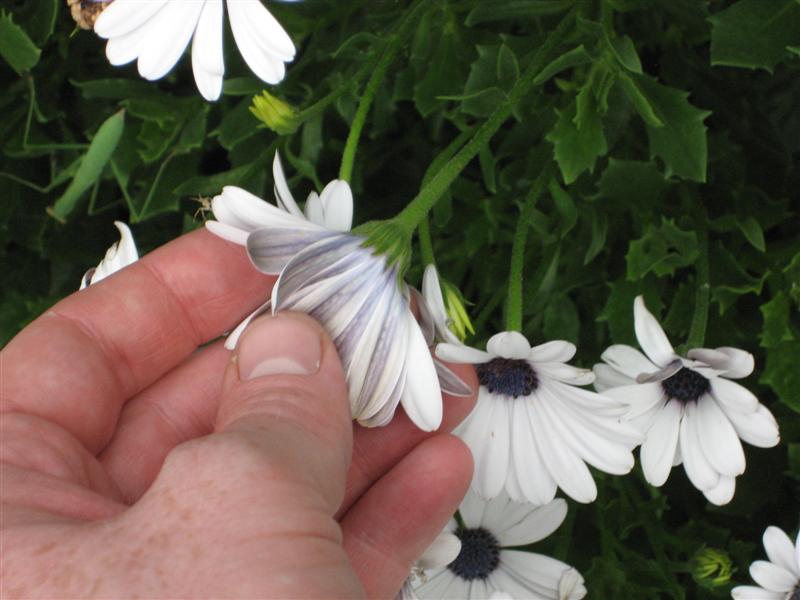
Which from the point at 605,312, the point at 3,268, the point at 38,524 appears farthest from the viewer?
the point at 3,268

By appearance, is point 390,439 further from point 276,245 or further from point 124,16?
point 124,16

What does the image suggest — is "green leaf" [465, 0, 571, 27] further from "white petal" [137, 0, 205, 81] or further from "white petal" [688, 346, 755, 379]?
"white petal" [688, 346, 755, 379]

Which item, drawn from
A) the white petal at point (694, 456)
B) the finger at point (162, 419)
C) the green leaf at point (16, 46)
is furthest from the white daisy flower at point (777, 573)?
the green leaf at point (16, 46)

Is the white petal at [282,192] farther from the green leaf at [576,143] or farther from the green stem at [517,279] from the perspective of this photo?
the green leaf at [576,143]

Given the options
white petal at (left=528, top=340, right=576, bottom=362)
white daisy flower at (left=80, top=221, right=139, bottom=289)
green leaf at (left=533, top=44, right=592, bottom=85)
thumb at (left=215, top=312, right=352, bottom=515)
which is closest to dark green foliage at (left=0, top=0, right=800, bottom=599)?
green leaf at (left=533, top=44, right=592, bottom=85)

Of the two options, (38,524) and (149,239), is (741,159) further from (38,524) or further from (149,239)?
(38,524)

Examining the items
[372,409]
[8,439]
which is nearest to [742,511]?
[372,409]
